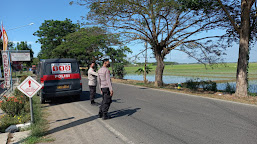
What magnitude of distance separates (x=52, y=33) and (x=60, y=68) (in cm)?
4029

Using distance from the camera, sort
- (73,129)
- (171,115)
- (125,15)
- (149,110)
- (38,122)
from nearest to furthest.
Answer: (73,129), (38,122), (171,115), (149,110), (125,15)

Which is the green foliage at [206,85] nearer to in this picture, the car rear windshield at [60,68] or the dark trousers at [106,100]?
the car rear windshield at [60,68]

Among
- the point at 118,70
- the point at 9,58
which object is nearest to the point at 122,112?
the point at 9,58

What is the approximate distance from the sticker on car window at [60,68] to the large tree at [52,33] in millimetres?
38377

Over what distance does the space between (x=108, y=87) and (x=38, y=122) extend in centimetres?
229

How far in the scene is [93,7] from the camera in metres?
12.3

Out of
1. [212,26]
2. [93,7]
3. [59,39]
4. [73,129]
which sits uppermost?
[59,39]

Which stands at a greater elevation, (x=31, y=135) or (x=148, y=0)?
(x=148, y=0)

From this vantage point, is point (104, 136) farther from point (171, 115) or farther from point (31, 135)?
point (171, 115)

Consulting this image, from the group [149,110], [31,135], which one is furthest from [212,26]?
[31,135]

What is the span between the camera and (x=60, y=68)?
30.0 ft

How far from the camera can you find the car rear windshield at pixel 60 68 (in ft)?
29.2

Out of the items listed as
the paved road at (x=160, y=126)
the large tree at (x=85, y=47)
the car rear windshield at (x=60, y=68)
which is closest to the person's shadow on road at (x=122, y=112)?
the paved road at (x=160, y=126)

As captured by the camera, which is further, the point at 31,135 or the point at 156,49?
the point at 156,49
